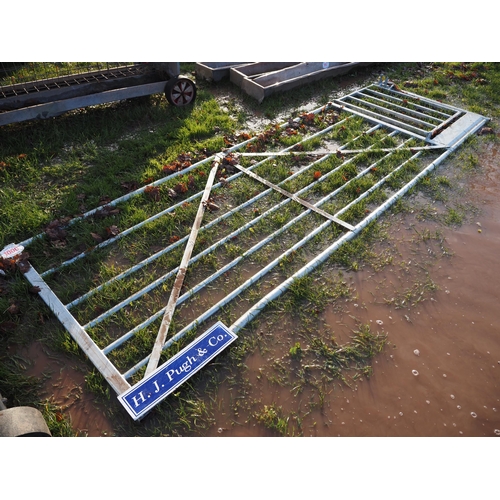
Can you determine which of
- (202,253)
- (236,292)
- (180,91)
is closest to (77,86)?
(180,91)

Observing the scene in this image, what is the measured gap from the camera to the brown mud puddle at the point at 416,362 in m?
2.92

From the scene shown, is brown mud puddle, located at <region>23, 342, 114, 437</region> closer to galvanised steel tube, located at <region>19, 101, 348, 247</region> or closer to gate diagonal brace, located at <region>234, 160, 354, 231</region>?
galvanised steel tube, located at <region>19, 101, 348, 247</region>

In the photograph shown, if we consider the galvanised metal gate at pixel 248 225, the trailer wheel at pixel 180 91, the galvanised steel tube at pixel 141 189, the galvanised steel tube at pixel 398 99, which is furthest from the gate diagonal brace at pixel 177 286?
the galvanised steel tube at pixel 398 99

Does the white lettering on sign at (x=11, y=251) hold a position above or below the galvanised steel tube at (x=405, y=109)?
below

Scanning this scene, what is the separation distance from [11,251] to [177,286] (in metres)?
1.77

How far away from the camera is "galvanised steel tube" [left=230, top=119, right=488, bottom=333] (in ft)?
11.6

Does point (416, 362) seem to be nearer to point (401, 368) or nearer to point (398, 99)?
point (401, 368)

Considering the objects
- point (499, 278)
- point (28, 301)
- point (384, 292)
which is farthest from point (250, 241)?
point (499, 278)

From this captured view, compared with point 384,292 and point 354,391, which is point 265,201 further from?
point 354,391

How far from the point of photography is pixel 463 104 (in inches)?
286

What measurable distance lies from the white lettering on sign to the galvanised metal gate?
0.06 feet

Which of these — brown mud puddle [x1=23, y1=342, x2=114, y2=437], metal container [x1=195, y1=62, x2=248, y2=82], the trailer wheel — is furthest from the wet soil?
metal container [x1=195, y1=62, x2=248, y2=82]

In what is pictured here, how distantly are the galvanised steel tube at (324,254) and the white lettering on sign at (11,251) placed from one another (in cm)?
236

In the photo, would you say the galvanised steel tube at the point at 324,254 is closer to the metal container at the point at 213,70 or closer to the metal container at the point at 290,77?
the metal container at the point at 290,77
